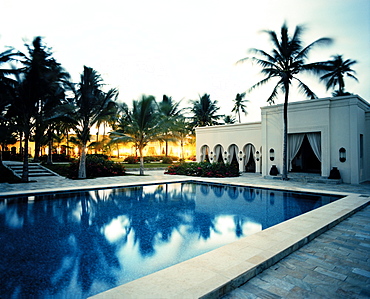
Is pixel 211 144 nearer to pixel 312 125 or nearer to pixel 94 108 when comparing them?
pixel 312 125

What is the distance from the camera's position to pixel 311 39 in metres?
12.2

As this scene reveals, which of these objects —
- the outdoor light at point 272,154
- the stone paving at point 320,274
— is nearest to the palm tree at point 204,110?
the outdoor light at point 272,154

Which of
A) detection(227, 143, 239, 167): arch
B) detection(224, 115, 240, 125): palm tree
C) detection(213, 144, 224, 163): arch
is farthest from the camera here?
detection(224, 115, 240, 125): palm tree

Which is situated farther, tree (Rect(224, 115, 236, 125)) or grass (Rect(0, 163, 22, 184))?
tree (Rect(224, 115, 236, 125))

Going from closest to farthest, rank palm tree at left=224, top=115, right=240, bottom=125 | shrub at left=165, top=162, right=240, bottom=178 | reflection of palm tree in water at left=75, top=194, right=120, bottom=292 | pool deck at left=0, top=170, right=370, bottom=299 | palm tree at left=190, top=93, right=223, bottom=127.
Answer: pool deck at left=0, top=170, right=370, bottom=299, reflection of palm tree in water at left=75, top=194, right=120, bottom=292, shrub at left=165, top=162, right=240, bottom=178, palm tree at left=190, top=93, right=223, bottom=127, palm tree at left=224, top=115, right=240, bottom=125

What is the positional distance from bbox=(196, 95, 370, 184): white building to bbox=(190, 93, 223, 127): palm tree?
39.4ft

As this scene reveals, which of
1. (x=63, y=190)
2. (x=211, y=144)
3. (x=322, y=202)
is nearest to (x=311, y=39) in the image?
(x=322, y=202)

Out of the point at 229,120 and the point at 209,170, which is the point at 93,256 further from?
the point at 229,120

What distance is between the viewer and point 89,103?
40.9 feet

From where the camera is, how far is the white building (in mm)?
12180

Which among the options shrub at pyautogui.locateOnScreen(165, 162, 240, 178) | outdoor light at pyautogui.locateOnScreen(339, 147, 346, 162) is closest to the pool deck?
outdoor light at pyautogui.locateOnScreen(339, 147, 346, 162)

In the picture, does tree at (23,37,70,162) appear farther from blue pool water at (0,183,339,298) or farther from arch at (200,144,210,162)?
arch at (200,144,210,162)

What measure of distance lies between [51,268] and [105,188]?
688cm

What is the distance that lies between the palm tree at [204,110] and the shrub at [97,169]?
1627cm
